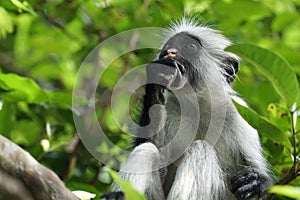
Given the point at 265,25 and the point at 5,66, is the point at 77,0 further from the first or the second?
the point at 265,25

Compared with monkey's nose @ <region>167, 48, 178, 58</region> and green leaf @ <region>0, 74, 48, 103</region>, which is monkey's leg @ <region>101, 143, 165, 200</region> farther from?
green leaf @ <region>0, 74, 48, 103</region>

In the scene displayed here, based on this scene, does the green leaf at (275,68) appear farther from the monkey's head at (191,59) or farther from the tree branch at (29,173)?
the monkey's head at (191,59)

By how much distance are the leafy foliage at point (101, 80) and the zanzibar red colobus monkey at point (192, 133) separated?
0.19 meters

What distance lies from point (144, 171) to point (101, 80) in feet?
7.03

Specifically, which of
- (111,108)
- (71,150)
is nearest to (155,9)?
(111,108)

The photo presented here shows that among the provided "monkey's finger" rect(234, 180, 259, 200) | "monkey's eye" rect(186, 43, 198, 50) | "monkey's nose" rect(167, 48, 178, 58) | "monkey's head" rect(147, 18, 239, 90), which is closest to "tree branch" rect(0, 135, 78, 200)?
"monkey's finger" rect(234, 180, 259, 200)

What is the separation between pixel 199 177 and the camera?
16.5 ft

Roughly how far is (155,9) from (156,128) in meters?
1.29

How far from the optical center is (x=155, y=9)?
241 inches

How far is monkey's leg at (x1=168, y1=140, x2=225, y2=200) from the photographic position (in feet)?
16.2

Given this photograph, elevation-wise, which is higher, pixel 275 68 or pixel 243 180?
pixel 275 68

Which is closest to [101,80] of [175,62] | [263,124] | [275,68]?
[175,62]

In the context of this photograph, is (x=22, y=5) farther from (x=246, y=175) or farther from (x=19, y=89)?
(x=246, y=175)

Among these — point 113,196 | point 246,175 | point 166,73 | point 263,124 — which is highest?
point 166,73
